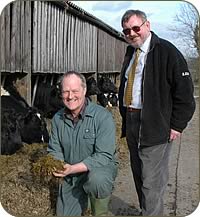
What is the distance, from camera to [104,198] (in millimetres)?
3949

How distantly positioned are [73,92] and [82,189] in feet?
2.92

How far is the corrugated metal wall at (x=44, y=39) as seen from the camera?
817cm

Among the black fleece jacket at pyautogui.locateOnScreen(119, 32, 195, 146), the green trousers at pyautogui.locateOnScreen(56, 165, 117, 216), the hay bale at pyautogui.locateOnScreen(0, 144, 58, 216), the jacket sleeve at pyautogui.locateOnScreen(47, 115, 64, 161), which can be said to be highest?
the black fleece jacket at pyautogui.locateOnScreen(119, 32, 195, 146)

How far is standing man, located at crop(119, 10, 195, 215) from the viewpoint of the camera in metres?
3.68

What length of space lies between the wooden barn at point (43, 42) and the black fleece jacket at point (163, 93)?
3.63m

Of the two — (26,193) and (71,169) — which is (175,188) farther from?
(71,169)

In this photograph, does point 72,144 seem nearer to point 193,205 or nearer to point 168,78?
point 168,78

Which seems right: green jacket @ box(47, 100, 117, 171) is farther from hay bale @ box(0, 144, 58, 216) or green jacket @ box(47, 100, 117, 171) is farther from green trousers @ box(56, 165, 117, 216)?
hay bale @ box(0, 144, 58, 216)

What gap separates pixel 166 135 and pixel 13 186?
76.4 inches

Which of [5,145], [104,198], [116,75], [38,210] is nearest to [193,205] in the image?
[104,198]

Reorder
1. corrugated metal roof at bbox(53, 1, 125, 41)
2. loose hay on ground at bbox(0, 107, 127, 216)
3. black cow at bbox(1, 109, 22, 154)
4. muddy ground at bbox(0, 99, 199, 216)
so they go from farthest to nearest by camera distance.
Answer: corrugated metal roof at bbox(53, 1, 125, 41), black cow at bbox(1, 109, 22, 154), muddy ground at bbox(0, 99, 199, 216), loose hay on ground at bbox(0, 107, 127, 216)

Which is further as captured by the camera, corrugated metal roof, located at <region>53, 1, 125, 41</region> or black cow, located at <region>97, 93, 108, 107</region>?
black cow, located at <region>97, 93, 108, 107</region>

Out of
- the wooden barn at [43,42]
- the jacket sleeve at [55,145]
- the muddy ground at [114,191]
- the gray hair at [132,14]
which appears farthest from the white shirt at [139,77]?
the wooden barn at [43,42]

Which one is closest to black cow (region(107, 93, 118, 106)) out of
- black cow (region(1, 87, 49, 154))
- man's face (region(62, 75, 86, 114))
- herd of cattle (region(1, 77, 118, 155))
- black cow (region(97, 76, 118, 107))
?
black cow (region(97, 76, 118, 107))
